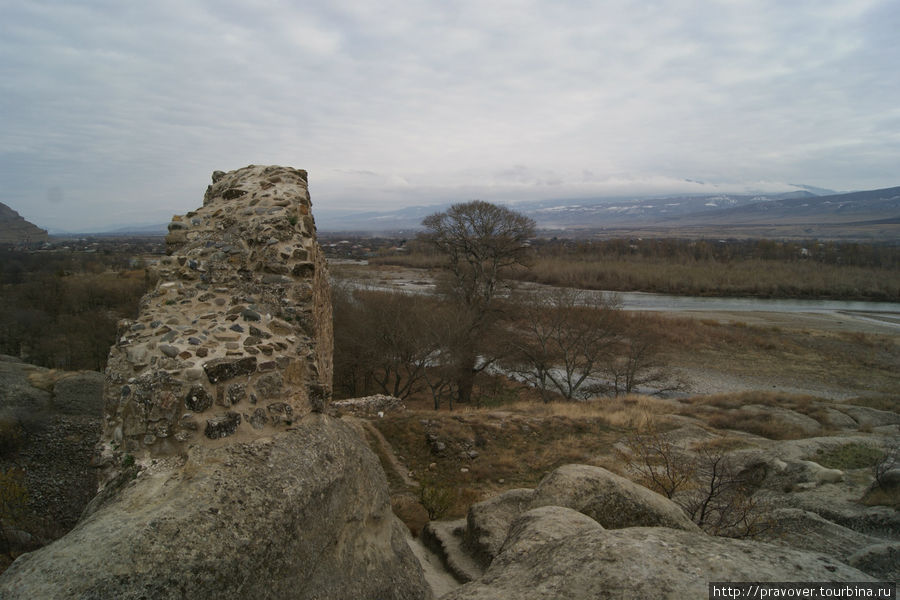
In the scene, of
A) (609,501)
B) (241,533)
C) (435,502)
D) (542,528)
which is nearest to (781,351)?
(435,502)

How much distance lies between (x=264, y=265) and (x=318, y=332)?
0.93 metres

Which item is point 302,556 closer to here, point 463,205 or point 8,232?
point 463,205

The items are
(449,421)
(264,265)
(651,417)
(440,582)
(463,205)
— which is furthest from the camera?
(463,205)

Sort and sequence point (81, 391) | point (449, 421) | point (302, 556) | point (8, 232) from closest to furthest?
point (302, 556) → point (81, 391) → point (449, 421) → point (8, 232)

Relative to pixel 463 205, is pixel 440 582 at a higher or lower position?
lower

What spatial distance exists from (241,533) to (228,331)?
192 centimetres

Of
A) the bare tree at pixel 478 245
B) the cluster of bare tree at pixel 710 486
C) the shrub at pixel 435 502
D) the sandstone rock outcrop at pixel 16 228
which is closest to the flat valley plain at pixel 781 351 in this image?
the bare tree at pixel 478 245

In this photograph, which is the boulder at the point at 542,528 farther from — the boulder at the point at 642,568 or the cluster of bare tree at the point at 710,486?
the cluster of bare tree at the point at 710,486

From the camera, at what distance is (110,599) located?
2297 mm

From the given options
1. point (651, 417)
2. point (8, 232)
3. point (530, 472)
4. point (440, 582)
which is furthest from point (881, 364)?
point (8, 232)

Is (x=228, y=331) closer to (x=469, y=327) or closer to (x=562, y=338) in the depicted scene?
(x=469, y=327)

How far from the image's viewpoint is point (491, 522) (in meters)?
6.73

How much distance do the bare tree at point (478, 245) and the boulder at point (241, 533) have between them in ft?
60.3

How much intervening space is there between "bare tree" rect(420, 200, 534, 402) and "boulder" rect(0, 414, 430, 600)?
18374 millimetres
